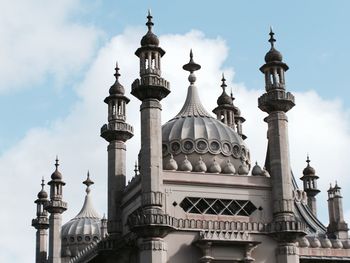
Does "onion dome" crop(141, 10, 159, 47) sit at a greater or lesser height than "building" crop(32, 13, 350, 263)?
greater

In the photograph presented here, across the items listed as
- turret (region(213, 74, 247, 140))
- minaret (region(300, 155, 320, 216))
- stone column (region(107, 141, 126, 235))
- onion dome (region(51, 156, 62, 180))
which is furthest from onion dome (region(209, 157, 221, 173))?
minaret (region(300, 155, 320, 216))

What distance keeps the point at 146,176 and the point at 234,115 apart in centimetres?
1623

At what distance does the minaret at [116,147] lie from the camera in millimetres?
36906

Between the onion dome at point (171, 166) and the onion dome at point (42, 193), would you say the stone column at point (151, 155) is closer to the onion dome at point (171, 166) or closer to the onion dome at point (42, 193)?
the onion dome at point (171, 166)

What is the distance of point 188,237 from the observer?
32.9 metres

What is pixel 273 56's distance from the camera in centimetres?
3638

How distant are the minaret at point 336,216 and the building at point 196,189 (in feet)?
13.0

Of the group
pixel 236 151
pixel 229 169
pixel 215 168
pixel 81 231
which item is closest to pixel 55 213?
pixel 81 231

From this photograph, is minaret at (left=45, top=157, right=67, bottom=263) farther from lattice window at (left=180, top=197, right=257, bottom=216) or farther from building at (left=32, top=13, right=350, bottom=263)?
lattice window at (left=180, top=197, right=257, bottom=216)

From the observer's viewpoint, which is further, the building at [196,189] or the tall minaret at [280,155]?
the tall minaret at [280,155]

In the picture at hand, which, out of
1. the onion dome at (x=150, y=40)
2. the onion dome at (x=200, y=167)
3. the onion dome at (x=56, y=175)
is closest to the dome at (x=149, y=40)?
the onion dome at (x=150, y=40)

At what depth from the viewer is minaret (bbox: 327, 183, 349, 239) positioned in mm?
42844

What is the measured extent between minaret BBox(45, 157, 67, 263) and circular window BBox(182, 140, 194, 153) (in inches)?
556

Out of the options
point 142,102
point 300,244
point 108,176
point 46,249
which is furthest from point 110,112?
Answer: point 46,249
